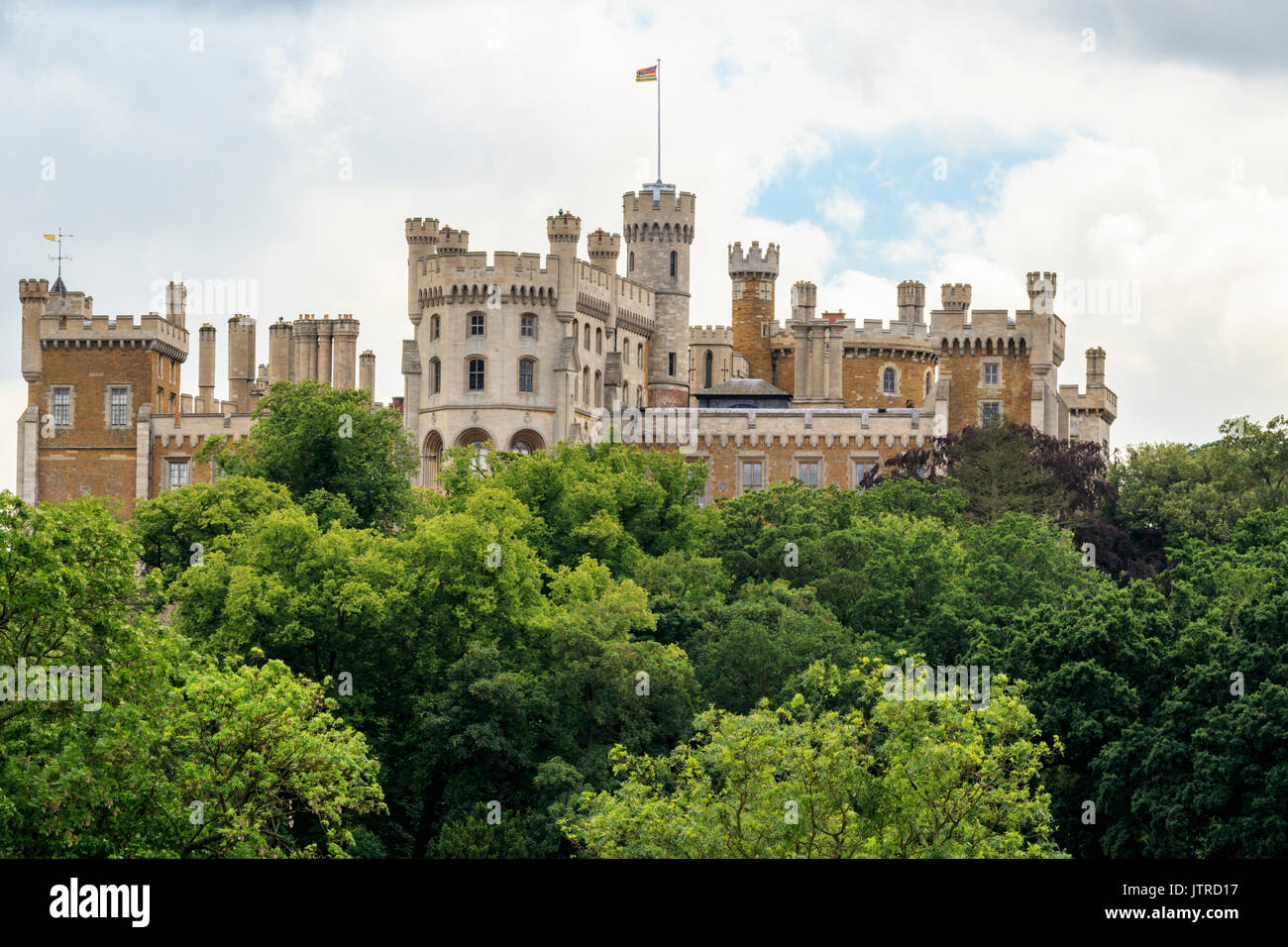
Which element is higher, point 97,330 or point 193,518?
point 97,330

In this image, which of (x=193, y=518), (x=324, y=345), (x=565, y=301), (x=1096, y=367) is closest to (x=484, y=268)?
(x=565, y=301)

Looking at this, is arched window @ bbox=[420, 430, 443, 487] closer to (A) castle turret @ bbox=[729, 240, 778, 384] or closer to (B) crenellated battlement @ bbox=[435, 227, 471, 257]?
(B) crenellated battlement @ bbox=[435, 227, 471, 257]

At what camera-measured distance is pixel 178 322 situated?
330ft

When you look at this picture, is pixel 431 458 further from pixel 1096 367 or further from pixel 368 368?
pixel 1096 367

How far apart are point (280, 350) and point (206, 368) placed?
209 inches

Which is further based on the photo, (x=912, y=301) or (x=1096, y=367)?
(x=1096, y=367)

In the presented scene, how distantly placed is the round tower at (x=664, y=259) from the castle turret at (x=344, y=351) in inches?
528

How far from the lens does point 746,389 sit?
101 m

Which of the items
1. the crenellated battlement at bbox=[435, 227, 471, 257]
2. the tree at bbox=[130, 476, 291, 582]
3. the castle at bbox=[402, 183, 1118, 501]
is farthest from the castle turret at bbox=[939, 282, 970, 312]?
the tree at bbox=[130, 476, 291, 582]

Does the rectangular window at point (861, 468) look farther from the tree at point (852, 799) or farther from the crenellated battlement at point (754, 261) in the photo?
the tree at point (852, 799)
